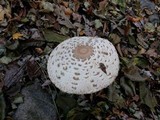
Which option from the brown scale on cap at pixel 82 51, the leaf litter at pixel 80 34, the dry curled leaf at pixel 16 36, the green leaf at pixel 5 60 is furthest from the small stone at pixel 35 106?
the brown scale on cap at pixel 82 51

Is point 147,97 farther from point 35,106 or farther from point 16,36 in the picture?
point 16,36

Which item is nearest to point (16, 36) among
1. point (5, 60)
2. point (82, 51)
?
point (5, 60)

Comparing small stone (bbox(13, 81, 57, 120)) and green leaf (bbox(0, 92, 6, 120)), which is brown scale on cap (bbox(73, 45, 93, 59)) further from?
green leaf (bbox(0, 92, 6, 120))

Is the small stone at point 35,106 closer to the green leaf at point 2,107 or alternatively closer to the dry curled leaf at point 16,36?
the green leaf at point 2,107

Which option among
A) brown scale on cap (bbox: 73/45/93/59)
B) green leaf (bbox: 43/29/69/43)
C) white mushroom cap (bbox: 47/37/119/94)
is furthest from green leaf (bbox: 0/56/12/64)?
brown scale on cap (bbox: 73/45/93/59)

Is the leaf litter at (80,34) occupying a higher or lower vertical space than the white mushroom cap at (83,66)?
lower

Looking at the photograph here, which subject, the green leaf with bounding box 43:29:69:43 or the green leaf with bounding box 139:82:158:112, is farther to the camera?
the green leaf with bounding box 43:29:69:43

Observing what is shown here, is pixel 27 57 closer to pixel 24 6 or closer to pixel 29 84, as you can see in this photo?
pixel 29 84
